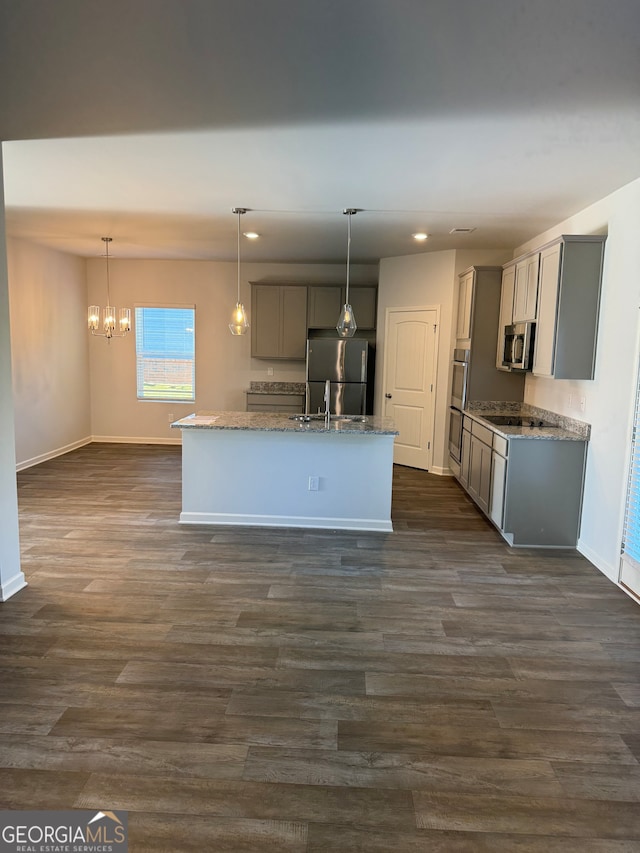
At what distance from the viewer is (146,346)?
26.6ft

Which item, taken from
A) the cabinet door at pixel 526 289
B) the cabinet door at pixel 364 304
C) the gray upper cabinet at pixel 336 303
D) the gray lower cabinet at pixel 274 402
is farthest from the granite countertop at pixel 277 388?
the cabinet door at pixel 526 289

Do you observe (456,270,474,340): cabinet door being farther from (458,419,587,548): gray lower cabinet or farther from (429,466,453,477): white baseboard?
(458,419,587,548): gray lower cabinet

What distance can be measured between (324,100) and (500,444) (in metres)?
2.98

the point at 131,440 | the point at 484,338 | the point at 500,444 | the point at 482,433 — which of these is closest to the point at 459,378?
the point at 484,338

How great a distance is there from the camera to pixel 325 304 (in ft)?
24.6

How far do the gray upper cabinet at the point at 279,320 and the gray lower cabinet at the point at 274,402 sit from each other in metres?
0.58

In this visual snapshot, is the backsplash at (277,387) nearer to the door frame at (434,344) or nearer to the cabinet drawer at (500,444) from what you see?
the door frame at (434,344)

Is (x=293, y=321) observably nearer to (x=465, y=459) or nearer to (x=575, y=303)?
(x=465, y=459)

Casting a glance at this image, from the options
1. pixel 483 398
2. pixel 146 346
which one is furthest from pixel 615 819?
pixel 146 346

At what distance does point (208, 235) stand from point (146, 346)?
2.75 meters

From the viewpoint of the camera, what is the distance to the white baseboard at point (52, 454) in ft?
21.4

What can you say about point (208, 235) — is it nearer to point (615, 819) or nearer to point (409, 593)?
point (409, 593)

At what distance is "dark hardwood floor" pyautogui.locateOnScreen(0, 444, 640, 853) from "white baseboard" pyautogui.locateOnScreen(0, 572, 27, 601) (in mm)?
69

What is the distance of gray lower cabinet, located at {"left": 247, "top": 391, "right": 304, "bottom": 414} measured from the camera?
7.74m
